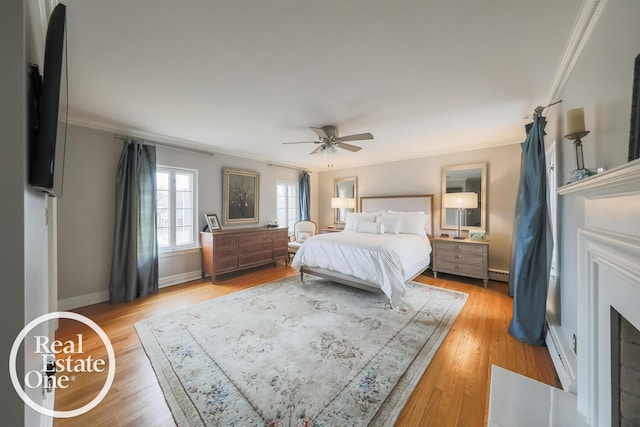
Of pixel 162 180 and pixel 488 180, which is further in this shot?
pixel 488 180

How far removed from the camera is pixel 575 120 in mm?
1333

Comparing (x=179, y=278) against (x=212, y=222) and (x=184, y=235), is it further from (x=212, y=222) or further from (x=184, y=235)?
(x=212, y=222)

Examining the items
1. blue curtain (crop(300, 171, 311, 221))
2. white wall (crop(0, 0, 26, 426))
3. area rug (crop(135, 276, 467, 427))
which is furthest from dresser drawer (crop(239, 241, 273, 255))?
white wall (crop(0, 0, 26, 426))

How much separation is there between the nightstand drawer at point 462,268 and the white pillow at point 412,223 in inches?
24.0

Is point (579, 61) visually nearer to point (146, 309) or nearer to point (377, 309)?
point (377, 309)

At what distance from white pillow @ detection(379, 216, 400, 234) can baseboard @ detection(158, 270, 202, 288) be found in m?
3.53

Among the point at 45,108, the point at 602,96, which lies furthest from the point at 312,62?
the point at 602,96

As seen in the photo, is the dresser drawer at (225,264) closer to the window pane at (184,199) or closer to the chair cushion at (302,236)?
the window pane at (184,199)

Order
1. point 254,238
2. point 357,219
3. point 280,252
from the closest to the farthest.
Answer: point 254,238 < point 357,219 < point 280,252

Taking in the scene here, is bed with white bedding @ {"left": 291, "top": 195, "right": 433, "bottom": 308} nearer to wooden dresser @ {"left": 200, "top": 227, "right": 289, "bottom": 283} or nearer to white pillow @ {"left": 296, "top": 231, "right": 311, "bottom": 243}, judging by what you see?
wooden dresser @ {"left": 200, "top": 227, "right": 289, "bottom": 283}

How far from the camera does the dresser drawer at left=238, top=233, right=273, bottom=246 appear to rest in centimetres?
429

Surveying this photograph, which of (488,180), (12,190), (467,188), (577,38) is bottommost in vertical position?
(12,190)

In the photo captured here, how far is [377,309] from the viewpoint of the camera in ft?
9.47

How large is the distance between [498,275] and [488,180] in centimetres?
166
